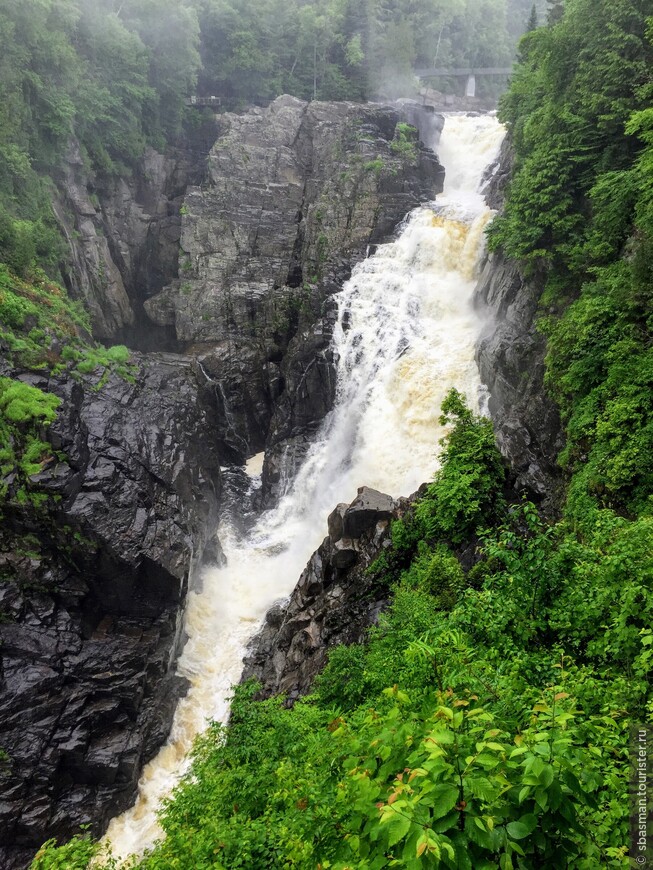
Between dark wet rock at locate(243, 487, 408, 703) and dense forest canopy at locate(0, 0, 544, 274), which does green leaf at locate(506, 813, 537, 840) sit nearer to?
dark wet rock at locate(243, 487, 408, 703)

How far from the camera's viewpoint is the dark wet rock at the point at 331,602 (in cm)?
1389

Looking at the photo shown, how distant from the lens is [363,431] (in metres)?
22.5

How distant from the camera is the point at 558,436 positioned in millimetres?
14039

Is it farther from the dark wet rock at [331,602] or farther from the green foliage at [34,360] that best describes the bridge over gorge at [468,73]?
the dark wet rock at [331,602]

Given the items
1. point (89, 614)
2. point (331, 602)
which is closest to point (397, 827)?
point (331, 602)

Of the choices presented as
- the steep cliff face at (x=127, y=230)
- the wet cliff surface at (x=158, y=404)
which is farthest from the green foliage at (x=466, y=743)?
the steep cliff face at (x=127, y=230)

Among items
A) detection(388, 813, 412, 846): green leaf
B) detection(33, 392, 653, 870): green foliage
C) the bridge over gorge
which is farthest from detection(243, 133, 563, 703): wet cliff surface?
the bridge over gorge

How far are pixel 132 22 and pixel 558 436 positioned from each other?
3966 centimetres

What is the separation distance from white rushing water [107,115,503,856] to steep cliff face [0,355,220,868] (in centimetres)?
129

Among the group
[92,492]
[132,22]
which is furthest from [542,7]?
[92,492]

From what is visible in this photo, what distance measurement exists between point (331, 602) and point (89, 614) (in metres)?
8.45

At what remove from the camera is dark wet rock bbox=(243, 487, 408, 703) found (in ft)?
45.6

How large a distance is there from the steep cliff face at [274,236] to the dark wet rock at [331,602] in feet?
40.3

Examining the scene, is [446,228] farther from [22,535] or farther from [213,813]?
[213,813]
